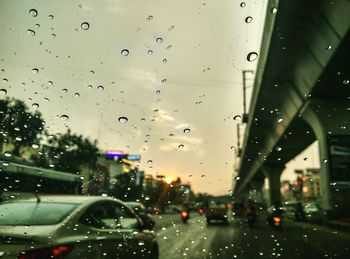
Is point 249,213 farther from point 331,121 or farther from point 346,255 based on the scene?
point 346,255

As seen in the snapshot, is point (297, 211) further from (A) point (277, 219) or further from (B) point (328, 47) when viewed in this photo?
(B) point (328, 47)

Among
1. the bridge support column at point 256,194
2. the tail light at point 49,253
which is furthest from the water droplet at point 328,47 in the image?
the tail light at point 49,253

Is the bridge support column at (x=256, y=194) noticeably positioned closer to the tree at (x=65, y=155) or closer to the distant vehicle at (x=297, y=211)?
the distant vehicle at (x=297, y=211)

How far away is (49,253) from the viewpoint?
4.10 metres

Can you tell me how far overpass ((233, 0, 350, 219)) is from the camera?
1229 cm

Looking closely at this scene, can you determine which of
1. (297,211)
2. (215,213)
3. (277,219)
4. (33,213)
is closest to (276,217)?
(277,219)

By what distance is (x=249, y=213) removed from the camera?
883 inches

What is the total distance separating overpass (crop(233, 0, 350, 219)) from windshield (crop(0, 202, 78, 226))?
900cm

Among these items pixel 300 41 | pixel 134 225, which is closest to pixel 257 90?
pixel 300 41

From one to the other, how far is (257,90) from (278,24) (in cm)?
694

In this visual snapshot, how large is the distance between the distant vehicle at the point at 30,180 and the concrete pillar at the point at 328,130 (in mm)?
10687

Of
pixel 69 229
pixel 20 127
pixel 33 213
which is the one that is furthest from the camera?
pixel 20 127

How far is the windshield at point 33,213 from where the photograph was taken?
184 inches

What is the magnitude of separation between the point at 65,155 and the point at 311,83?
9800mm
